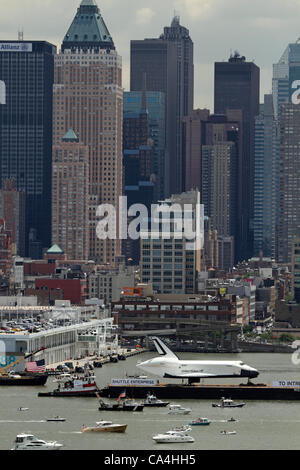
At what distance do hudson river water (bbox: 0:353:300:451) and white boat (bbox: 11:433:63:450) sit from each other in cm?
81

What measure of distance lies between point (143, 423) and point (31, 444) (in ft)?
40.8

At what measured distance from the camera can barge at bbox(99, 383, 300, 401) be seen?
273 feet

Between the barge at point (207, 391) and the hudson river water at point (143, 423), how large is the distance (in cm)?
141

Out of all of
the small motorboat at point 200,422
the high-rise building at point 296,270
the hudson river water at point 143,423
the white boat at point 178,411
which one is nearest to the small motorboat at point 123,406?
the hudson river water at point 143,423

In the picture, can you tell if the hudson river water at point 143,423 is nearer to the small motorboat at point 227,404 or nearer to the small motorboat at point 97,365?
the small motorboat at point 227,404

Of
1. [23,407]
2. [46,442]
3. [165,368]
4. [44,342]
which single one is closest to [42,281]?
[44,342]

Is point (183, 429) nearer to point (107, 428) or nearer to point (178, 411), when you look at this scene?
point (107, 428)

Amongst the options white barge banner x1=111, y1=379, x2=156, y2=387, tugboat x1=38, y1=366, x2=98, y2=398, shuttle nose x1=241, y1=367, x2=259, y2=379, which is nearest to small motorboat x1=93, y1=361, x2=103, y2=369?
shuttle nose x1=241, y1=367, x2=259, y2=379

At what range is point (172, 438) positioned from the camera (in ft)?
197

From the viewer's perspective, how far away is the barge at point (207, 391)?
83.1 m

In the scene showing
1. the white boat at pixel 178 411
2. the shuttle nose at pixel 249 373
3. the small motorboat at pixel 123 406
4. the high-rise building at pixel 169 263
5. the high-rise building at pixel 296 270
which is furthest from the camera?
the high-rise building at pixel 296 270

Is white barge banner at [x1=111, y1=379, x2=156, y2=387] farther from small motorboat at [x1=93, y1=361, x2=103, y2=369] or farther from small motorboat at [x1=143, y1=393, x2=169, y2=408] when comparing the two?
small motorboat at [x1=93, y1=361, x2=103, y2=369]

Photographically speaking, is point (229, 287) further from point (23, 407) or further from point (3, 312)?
point (23, 407)

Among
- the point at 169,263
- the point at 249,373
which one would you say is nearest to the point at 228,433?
the point at 249,373
